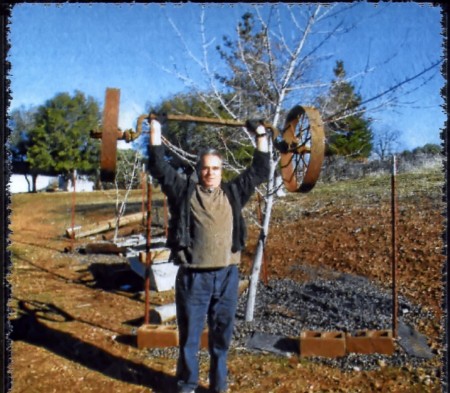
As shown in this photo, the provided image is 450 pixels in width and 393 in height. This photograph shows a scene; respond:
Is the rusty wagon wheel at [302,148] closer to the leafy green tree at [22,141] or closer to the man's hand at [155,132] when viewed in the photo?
the man's hand at [155,132]

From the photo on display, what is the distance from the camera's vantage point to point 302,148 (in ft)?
5.11

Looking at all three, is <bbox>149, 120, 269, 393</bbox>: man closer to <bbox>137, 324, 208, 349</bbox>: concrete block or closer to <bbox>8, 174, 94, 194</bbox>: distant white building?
<bbox>137, 324, 208, 349</bbox>: concrete block

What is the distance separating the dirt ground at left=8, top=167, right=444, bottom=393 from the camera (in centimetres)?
181

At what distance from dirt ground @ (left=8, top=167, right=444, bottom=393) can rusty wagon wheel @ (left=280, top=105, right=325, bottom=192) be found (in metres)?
0.65

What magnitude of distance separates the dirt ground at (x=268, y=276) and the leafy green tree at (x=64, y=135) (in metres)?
0.24

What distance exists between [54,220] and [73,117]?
7.03ft

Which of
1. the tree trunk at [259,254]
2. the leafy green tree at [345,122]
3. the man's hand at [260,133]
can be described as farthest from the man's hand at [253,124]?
the tree trunk at [259,254]

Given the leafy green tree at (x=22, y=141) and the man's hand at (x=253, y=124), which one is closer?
the man's hand at (x=253, y=124)

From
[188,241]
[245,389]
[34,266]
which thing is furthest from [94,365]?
[34,266]

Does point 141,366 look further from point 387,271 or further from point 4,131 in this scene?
point 387,271

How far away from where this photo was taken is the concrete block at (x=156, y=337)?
203 centimetres

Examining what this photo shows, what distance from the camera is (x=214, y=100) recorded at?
92.1 inches

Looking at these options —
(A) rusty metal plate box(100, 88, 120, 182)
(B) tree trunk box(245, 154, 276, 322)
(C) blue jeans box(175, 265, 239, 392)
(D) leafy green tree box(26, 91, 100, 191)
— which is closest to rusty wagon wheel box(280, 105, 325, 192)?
(C) blue jeans box(175, 265, 239, 392)

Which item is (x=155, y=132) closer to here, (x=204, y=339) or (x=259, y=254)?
(x=204, y=339)
